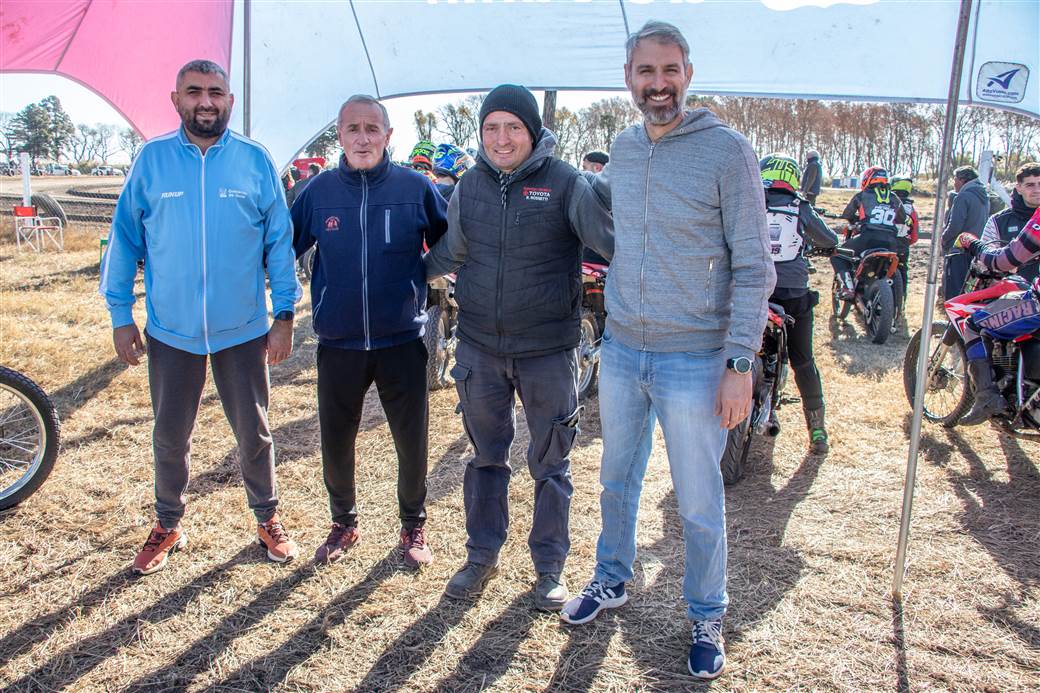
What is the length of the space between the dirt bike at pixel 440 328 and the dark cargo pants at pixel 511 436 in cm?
247

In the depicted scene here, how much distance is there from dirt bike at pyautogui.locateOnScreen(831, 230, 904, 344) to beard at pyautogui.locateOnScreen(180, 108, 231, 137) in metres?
6.89

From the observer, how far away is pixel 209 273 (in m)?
2.88

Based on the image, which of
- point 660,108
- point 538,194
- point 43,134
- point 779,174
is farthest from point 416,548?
A: point 43,134

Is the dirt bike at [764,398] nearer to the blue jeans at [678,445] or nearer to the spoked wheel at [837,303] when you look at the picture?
the blue jeans at [678,445]

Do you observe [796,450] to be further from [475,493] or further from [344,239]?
[344,239]

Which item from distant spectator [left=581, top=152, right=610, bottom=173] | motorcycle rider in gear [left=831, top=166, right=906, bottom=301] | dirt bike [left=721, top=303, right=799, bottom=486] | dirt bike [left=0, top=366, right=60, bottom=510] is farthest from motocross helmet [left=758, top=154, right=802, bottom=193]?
distant spectator [left=581, top=152, right=610, bottom=173]

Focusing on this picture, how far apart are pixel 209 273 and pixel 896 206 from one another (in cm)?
805

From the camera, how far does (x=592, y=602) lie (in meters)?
2.85

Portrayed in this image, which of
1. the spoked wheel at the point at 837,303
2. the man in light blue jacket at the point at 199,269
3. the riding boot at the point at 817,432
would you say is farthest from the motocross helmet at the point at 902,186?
the man in light blue jacket at the point at 199,269

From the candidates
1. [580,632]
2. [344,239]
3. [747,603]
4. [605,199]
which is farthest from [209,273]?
[747,603]

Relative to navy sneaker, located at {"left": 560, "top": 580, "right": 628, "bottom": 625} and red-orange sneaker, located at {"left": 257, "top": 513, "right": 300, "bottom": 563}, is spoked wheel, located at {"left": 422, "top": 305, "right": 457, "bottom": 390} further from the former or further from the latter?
navy sneaker, located at {"left": 560, "top": 580, "right": 628, "bottom": 625}

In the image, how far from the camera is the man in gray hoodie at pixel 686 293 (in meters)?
2.27

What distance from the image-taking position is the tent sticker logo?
15.0ft

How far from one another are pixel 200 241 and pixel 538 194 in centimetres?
130
